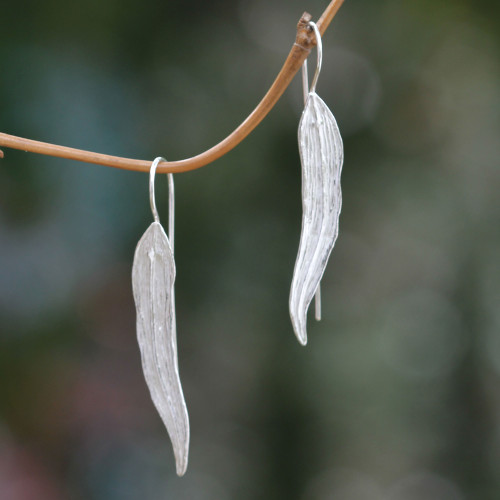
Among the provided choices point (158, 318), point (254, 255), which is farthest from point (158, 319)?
point (254, 255)

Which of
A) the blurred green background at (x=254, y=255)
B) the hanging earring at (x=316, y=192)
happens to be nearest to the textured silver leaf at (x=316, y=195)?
the hanging earring at (x=316, y=192)

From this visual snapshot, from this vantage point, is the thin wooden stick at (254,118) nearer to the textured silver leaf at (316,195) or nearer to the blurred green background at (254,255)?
the textured silver leaf at (316,195)

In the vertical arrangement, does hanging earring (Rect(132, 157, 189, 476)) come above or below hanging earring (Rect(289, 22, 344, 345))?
below

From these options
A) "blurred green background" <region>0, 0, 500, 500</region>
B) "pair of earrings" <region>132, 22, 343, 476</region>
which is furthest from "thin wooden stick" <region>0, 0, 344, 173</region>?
"blurred green background" <region>0, 0, 500, 500</region>

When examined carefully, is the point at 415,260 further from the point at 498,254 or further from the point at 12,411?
the point at 12,411

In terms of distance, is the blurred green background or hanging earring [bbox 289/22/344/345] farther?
the blurred green background

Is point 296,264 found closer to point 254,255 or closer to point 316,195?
point 316,195

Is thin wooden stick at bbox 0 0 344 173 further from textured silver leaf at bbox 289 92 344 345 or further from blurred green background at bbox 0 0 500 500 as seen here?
blurred green background at bbox 0 0 500 500
